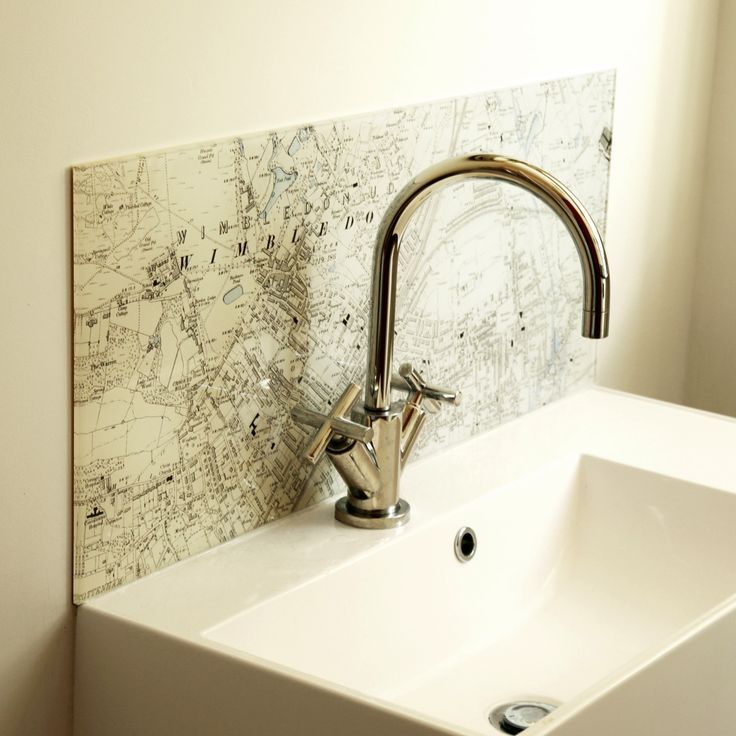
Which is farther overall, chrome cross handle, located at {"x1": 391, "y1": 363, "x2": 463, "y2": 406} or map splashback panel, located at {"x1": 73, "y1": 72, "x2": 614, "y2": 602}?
chrome cross handle, located at {"x1": 391, "y1": 363, "x2": 463, "y2": 406}

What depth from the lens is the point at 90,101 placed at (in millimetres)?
1146

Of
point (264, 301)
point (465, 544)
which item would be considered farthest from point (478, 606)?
point (264, 301)

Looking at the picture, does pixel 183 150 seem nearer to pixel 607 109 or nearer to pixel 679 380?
pixel 607 109

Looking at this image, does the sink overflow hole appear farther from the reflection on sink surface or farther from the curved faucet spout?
the curved faucet spout

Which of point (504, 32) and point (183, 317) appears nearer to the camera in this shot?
point (183, 317)

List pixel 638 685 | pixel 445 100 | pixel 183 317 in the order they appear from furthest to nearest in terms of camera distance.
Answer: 1. pixel 445 100
2. pixel 183 317
3. pixel 638 685

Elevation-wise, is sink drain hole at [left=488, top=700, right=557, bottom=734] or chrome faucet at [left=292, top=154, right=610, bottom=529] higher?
chrome faucet at [left=292, top=154, right=610, bottom=529]

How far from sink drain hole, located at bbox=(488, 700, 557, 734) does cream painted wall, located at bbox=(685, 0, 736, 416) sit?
1.00 metres

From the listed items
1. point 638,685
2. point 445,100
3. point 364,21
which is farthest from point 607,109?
point 638,685

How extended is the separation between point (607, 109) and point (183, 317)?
84 cm

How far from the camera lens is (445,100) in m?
1.55

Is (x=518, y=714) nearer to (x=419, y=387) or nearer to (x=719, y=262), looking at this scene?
(x=419, y=387)

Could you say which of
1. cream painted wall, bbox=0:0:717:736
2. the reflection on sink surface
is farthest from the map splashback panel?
the reflection on sink surface

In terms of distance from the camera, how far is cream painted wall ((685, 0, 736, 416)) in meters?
2.17
